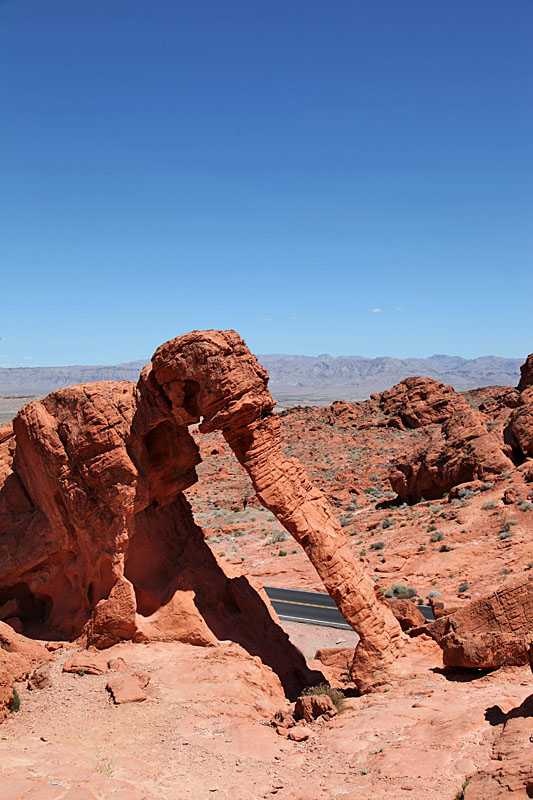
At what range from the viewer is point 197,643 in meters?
13.3

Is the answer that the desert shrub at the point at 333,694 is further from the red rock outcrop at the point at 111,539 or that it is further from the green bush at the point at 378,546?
the green bush at the point at 378,546

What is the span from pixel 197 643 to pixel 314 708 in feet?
11.2

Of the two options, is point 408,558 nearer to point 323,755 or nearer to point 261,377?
point 261,377

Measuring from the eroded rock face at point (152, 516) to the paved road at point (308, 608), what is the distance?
677cm

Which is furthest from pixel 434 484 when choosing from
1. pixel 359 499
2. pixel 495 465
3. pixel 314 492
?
pixel 314 492

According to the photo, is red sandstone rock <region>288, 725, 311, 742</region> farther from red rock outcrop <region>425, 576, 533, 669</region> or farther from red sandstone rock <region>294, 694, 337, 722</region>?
red rock outcrop <region>425, 576, 533, 669</region>

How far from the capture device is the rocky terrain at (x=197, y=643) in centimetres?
817

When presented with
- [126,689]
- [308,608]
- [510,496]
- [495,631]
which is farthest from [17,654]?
[510,496]

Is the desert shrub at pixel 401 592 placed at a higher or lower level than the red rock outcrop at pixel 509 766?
lower

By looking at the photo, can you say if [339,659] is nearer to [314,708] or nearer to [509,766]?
[314,708]

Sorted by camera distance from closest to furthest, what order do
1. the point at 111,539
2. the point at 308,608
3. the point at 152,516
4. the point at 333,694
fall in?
the point at 333,694 → the point at 111,539 → the point at 152,516 → the point at 308,608

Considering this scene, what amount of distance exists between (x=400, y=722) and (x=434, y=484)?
24650 millimetres

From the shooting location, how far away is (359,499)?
129 ft

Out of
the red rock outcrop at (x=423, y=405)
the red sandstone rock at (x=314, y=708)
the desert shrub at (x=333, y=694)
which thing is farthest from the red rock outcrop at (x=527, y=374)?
the red sandstone rock at (x=314, y=708)
